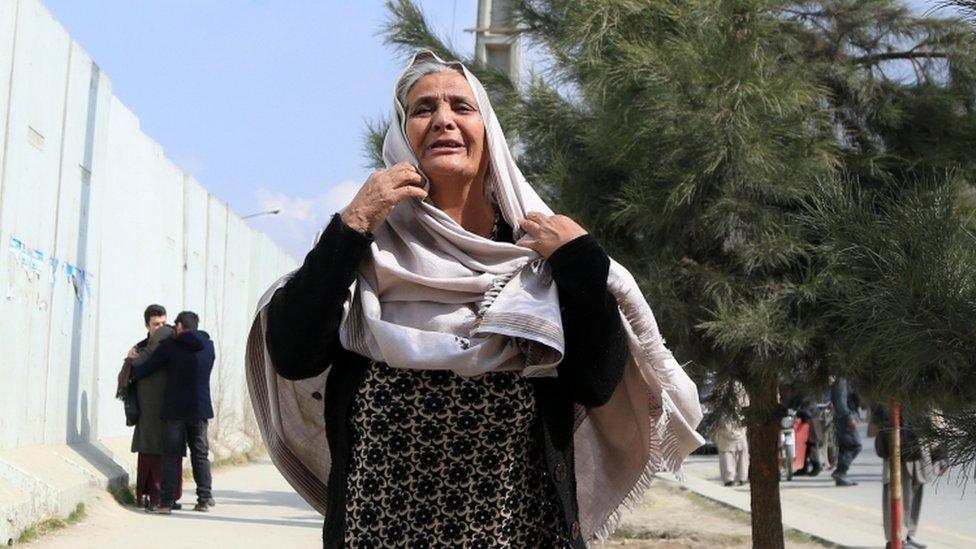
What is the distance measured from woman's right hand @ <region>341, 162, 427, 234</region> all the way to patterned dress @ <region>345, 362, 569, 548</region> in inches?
10.8

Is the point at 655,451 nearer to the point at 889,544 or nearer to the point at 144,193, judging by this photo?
the point at 889,544

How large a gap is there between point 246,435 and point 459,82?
19770 millimetres

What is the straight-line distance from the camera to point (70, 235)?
39.7ft

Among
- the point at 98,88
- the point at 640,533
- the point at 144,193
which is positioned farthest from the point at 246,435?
the point at 640,533

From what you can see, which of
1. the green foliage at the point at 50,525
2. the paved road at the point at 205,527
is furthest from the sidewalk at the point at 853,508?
the green foliage at the point at 50,525

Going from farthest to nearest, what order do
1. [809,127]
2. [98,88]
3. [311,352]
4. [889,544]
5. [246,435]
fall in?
1. [246,435]
2. [98,88]
3. [889,544]
4. [809,127]
5. [311,352]

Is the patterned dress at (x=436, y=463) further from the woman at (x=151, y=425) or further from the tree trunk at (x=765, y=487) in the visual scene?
the woman at (x=151, y=425)

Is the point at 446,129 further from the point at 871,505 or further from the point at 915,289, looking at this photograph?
the point at 871,505

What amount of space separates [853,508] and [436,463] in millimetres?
12096

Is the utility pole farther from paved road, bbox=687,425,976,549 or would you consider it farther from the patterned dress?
the patterned dress

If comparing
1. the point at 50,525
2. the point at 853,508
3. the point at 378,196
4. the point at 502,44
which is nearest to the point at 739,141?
the point at 502,44

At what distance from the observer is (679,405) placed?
2.78 metres

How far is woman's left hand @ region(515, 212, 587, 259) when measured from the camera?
8.46ft

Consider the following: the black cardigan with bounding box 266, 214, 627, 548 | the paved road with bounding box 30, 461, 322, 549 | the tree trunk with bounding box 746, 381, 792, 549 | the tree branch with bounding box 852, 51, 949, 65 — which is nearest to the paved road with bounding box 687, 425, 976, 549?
the tree trunk with bounding box 746, 381, 792, 549
